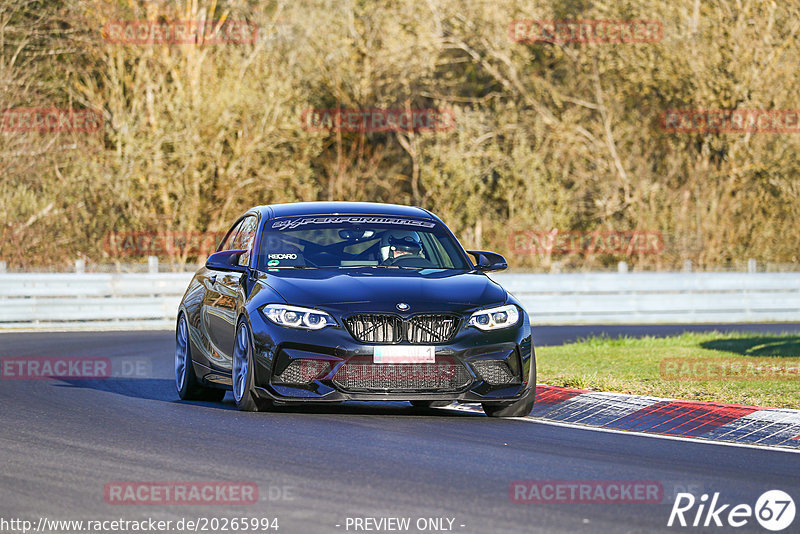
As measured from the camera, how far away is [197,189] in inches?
1314

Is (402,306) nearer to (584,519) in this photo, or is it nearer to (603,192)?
(584,519)

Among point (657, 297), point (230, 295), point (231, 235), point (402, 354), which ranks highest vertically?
point (231, 235)

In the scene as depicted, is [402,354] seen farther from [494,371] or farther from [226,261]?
[226,261]

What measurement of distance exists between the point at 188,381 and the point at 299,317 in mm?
2300

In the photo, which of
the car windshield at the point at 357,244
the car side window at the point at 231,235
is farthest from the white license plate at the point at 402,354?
the car side window at the point at 231,235

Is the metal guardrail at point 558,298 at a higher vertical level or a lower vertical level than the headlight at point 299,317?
lower

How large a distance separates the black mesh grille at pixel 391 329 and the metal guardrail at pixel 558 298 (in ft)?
49.6

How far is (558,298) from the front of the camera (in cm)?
2669

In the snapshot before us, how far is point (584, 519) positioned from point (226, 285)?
5363mm

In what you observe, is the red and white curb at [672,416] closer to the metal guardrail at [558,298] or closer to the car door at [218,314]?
the car door at [218,314]

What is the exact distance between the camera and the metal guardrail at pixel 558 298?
2342 centimetres

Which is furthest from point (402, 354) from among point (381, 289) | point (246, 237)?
point (246, 237)

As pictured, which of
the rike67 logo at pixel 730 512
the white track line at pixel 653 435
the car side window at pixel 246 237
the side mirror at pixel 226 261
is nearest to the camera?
the rike67 logo at pixel 730 512

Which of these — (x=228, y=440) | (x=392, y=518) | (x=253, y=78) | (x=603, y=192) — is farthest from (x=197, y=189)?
(x=392, y=518)
